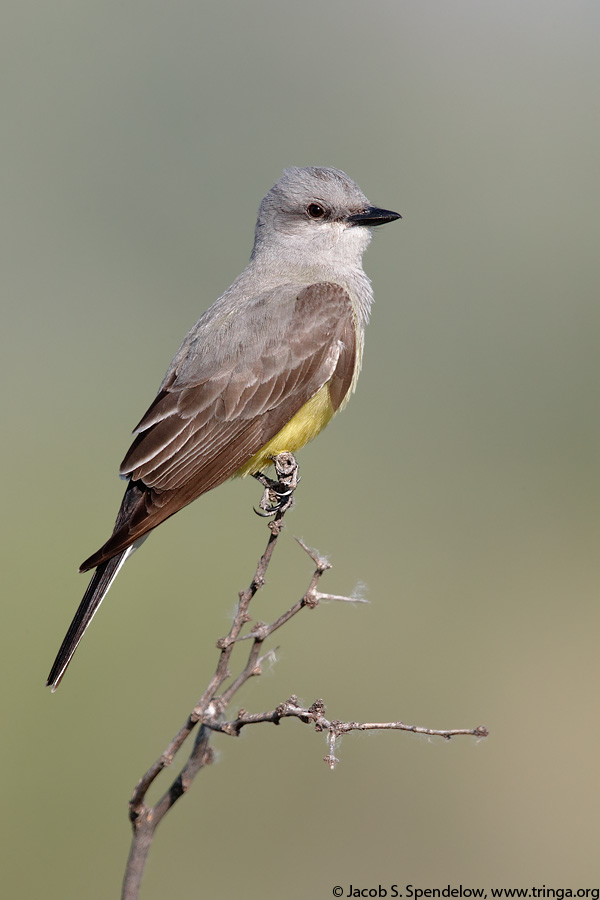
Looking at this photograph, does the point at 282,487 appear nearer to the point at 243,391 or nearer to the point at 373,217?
the point at 243,391

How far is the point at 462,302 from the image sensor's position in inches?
437

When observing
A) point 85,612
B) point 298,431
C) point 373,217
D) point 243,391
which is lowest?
point 85,612

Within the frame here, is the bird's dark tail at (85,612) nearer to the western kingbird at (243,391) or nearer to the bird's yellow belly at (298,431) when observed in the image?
the western kingbird at (243,391)

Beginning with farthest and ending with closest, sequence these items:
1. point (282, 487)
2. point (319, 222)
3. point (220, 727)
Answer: point (319, 222), point (282, 487), point (220, 727)

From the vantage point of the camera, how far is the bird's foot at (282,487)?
3.79 meters

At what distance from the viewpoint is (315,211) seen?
190 inches

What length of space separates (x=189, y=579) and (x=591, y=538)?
138 inches

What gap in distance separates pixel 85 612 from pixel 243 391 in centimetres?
114

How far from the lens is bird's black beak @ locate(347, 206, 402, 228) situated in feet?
15.2

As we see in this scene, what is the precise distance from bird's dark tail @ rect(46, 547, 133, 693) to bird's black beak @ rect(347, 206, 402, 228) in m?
1.95

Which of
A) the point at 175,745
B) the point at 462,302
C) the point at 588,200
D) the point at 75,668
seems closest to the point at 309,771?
the point at 75,668

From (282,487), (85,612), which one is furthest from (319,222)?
(85,612)

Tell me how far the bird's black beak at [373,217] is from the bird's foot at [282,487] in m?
1.38

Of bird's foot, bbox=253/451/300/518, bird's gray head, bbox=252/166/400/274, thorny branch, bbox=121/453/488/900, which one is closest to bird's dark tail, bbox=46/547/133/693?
bird's foot, bbox=253/451/300/518
